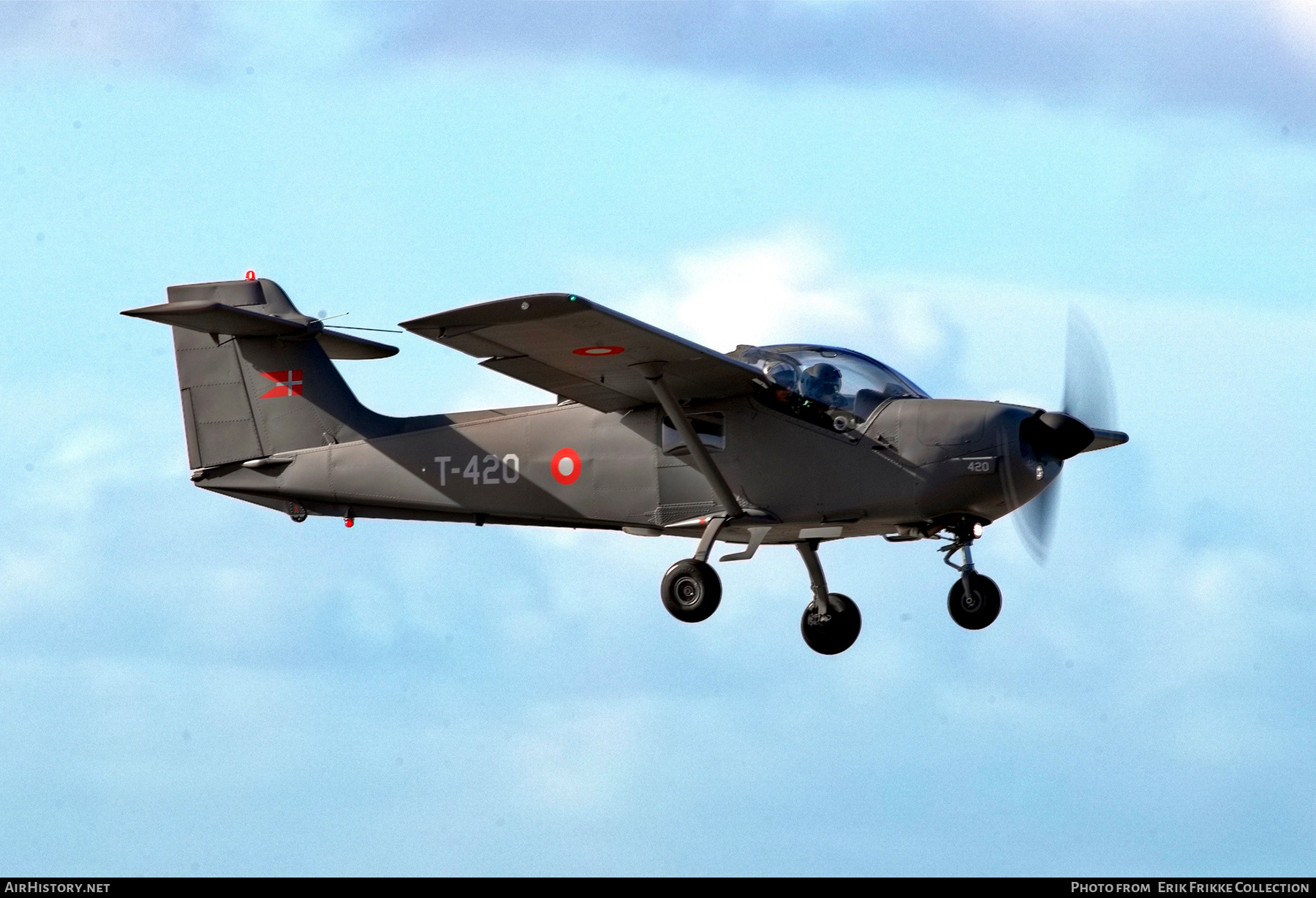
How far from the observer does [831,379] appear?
18531 millimetres

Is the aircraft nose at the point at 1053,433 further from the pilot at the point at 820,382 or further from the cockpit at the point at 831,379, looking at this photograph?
the pilot at the point at 820,382

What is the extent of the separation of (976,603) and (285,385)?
8485 millimetres

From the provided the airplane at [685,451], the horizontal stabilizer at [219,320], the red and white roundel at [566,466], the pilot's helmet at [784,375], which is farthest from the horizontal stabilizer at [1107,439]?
the horizontal stabilizer at [219,320]

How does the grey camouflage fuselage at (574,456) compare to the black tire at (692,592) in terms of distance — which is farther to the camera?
the black tire at (692,592)

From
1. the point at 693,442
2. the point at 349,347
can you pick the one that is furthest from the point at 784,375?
the point at 349,347

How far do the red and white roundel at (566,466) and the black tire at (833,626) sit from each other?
308cm

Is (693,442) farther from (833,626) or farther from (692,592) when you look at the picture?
(833,626)

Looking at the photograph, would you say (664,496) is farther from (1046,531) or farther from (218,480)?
(218,480)

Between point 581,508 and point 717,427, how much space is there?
1778mm

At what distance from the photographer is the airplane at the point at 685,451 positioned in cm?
1791

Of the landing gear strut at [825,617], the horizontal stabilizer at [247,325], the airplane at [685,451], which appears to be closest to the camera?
the airplane at [685,451]

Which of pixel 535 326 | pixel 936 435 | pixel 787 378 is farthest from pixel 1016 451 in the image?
pixel 535 326

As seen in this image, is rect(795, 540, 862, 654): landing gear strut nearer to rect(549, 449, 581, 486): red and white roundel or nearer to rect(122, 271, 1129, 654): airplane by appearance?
rect(122, 271, 1129, 654): airplane
